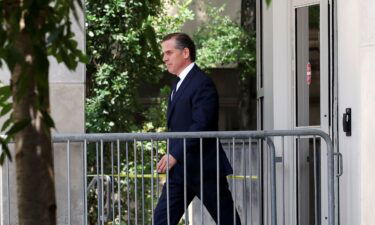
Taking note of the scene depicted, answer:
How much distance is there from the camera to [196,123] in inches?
333

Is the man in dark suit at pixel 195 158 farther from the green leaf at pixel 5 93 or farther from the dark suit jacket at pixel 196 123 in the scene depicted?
the green leaf at pixel 5 93

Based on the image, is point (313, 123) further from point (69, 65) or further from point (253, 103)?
point (253, 103)

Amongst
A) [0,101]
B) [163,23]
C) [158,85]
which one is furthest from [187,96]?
[158,85]

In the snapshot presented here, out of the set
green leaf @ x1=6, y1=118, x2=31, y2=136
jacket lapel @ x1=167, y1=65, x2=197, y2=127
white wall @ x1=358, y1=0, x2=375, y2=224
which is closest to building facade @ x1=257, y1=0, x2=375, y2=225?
white wall @ x1=358, y1=0, x2=375, y2=224

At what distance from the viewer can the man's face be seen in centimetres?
875

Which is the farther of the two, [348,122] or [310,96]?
[310,96]

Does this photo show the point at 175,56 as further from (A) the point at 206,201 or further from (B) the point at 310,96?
(B) the point at 310,96

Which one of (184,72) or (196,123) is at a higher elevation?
(184,72)

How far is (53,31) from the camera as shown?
12.8 ft

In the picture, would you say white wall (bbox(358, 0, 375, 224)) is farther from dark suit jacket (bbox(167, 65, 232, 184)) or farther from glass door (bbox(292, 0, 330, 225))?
dark suit jacket (bbox(167, 65, 232, 184))

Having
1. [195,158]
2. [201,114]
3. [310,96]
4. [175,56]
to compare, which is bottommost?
[195,158]

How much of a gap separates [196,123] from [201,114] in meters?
0.08

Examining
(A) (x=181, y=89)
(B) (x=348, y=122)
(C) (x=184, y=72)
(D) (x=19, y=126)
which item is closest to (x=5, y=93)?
(D) (x=19, y=126)

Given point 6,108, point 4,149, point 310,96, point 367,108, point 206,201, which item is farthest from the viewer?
point 310,96
